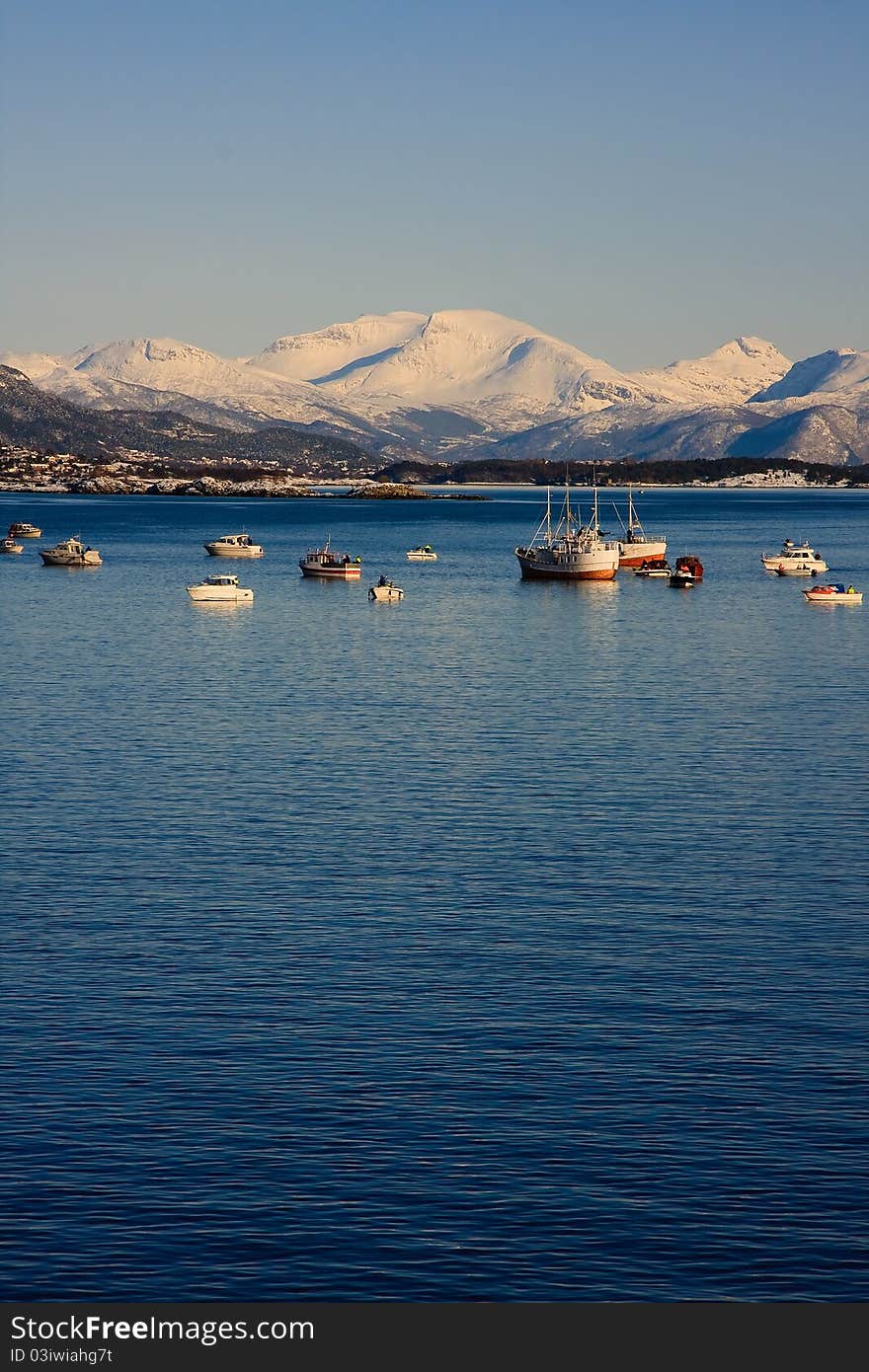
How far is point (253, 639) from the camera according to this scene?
144 meters

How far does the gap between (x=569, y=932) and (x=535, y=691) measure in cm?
5844

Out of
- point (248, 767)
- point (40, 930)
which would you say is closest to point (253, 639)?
point (248, 767)

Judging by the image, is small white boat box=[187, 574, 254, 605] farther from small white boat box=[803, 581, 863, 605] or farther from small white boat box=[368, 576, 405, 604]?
small white boat box=[803, 581, 863, 605]

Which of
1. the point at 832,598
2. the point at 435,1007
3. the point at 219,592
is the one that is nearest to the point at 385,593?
the point at 219,592

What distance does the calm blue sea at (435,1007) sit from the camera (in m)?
32.2

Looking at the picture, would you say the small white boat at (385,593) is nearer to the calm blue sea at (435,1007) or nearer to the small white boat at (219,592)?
the small white boat at (219,592)

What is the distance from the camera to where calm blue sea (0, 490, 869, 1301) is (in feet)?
106

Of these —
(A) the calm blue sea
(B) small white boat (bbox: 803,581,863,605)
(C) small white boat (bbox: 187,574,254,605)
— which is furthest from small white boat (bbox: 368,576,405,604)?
(A) the calm blue sea

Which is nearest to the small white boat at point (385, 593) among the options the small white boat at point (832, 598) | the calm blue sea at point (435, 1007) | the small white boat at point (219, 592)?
the small white boat at point (219, 592)

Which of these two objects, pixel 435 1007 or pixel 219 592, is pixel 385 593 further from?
pixel 435 1007

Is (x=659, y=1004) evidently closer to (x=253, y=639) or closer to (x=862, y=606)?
(x=253, y=639)

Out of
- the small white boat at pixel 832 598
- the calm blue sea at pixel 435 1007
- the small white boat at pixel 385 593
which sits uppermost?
the small white boat at pixel 385 593

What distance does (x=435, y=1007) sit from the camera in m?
45.0

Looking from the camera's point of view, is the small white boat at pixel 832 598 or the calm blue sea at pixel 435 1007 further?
the small white boat at pixel 832 598
